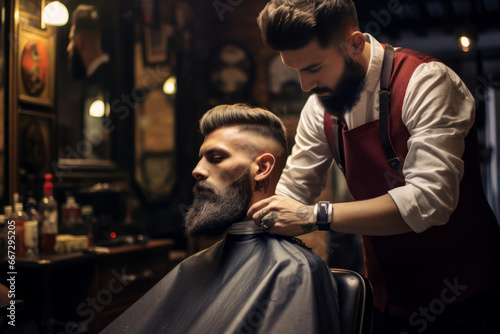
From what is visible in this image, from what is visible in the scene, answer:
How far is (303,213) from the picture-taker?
1.38m

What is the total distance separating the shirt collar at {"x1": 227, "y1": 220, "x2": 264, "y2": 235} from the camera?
1.62 m

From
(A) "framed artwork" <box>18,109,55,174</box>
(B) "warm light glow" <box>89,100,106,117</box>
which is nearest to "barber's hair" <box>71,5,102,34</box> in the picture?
(B) "warm light glow" <box>89,100,106,117</box>

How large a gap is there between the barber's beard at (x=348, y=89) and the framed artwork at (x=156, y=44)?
114 inches

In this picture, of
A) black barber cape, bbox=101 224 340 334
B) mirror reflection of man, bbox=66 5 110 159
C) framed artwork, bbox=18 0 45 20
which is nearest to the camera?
black barber cape, bbox=101 224 340 334

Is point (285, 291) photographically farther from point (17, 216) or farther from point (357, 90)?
point (17, 216)

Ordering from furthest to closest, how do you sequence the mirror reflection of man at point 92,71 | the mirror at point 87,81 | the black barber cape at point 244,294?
the mirror reflection of man at point 92,71 < the mirror at point 87,81 < the black barber cape at point 244,294

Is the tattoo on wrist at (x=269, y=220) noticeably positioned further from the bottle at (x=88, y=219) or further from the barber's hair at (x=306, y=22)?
the bottle at (x=88, y=219)

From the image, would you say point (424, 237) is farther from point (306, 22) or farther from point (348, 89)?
point (306, 22)

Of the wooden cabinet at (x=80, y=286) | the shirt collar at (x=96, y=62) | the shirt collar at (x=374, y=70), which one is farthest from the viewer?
the shirt collar at (x=96, y=62)

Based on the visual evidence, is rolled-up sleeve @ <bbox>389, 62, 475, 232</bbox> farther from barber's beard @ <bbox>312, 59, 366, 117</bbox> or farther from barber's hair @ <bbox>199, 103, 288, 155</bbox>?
barber's hair @ <bbox>199, 103, 288, 155</bbox>

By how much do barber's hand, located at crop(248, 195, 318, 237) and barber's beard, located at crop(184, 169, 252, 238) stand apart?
16 centimetres

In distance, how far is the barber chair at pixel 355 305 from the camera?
133 cm

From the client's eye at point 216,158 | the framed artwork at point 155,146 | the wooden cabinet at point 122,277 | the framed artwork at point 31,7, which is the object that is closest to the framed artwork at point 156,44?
the framed artwork at point 155,146

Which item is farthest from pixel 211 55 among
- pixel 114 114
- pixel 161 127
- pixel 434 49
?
pixel 434 49
